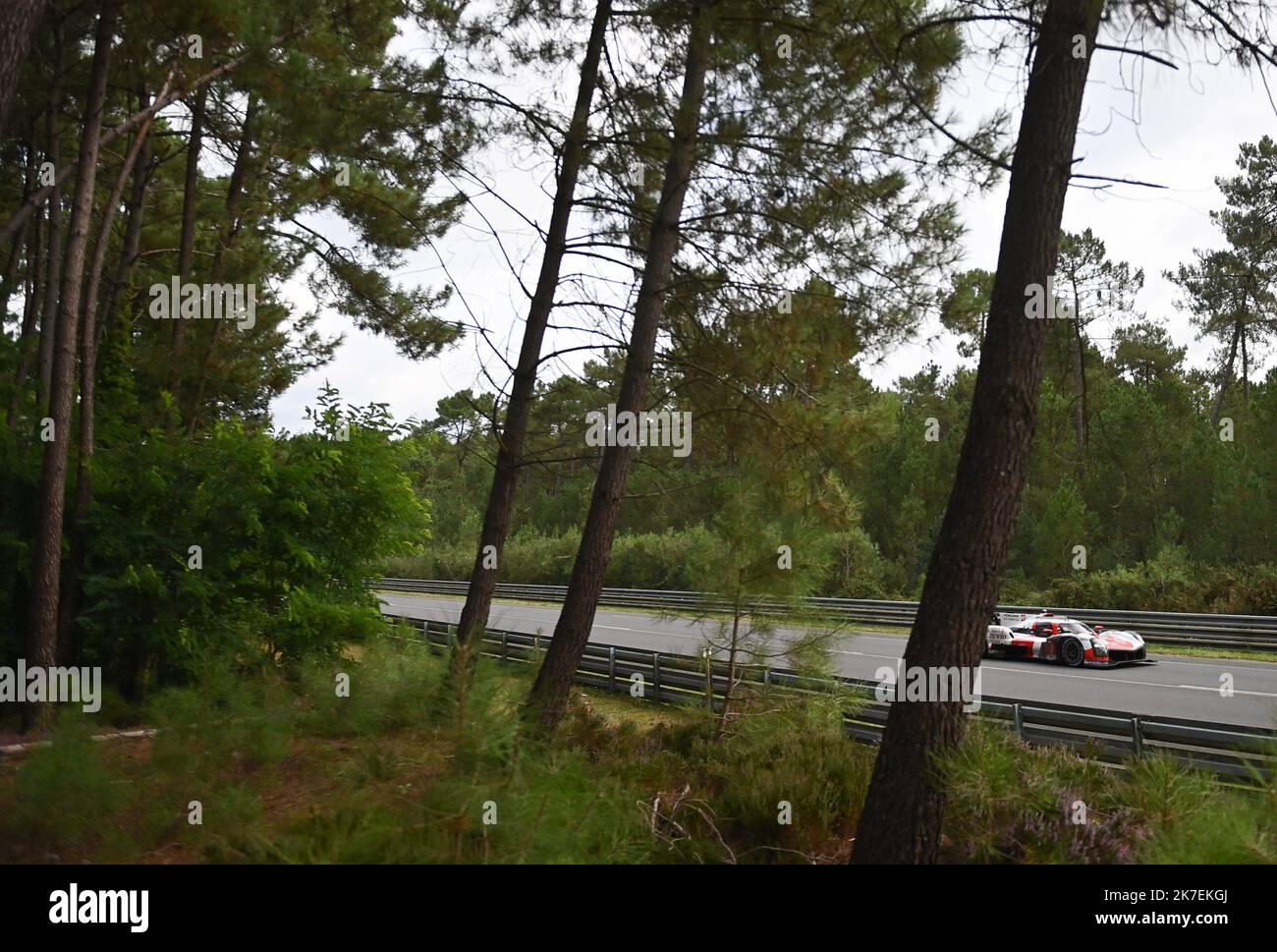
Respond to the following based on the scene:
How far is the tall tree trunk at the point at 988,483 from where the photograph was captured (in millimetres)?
5621

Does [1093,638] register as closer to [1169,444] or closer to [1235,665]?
[1235,665]

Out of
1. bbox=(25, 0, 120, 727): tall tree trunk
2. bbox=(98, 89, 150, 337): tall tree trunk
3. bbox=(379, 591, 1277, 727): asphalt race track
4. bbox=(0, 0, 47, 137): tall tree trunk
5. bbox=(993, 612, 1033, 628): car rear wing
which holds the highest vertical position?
bbox=(98, 89, 150, 337): tall tree trunk

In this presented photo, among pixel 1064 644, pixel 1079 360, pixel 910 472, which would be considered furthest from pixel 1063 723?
pixel 910 472

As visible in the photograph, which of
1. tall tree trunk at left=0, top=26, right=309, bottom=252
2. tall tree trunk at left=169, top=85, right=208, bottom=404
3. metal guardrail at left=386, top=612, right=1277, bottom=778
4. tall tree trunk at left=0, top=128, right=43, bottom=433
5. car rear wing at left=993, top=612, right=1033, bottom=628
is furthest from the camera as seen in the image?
car rear wing at left=993, top=612, right=1033, bottom=628

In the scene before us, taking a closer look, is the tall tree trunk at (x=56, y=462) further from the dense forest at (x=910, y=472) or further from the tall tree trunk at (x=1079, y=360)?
the tall tree trunk at (x=1079, y=360)

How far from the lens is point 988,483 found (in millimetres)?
5629

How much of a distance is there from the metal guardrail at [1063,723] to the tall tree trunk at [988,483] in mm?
1694

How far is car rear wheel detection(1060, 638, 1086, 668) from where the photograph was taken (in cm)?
1692

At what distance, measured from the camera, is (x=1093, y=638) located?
16.9 m

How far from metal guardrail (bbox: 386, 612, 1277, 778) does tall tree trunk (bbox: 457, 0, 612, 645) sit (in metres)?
0.81

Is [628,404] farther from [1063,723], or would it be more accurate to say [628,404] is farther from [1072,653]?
[1072,653]

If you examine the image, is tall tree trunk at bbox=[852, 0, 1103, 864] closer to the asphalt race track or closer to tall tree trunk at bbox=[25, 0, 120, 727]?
the asphalt race track

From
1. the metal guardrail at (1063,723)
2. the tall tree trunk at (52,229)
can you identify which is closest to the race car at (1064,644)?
the metal guardrail at (1063,723)

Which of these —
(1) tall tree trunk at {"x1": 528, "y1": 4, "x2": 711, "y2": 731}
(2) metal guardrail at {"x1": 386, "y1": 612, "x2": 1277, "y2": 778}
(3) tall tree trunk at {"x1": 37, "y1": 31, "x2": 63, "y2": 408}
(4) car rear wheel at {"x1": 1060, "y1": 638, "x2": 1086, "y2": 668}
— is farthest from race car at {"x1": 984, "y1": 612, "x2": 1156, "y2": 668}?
(3) tall tree trunk at {"x1": 37, "y1": 31, "x2": 63, "y2": 408}
